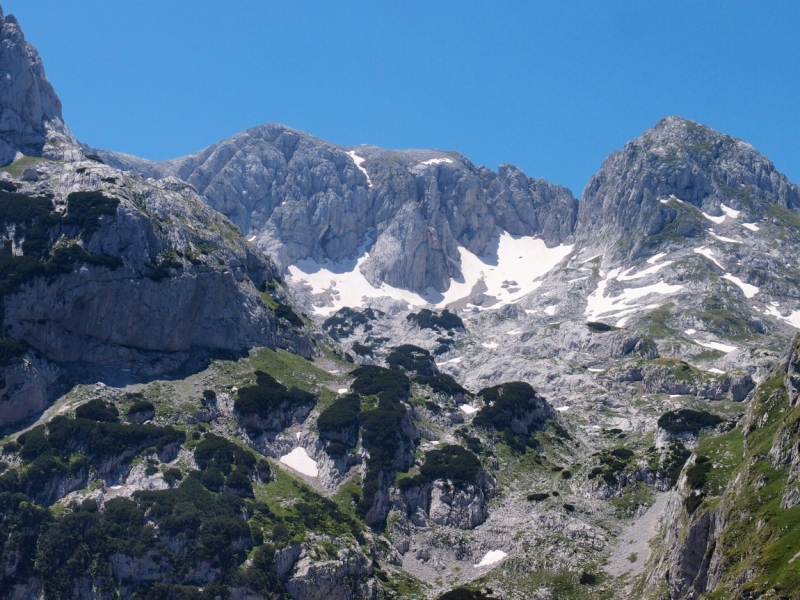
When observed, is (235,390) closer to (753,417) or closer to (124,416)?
(124,416)

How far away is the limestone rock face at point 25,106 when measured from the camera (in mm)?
169000

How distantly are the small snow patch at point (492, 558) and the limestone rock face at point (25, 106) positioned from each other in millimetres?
115953

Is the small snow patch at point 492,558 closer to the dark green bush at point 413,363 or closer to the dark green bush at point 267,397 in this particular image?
the dark green bush at point 267,397

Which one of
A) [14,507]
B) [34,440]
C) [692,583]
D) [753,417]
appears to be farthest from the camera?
[34,440]

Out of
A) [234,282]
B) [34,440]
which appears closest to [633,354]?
[234,282]

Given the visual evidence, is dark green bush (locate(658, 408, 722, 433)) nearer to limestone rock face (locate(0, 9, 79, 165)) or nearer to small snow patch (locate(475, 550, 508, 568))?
small snow patch (locate(475, 550, 508, 568))

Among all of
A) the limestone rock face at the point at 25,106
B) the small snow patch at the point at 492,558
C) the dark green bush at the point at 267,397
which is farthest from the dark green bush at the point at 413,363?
the limestone rock face at the point at 25,106

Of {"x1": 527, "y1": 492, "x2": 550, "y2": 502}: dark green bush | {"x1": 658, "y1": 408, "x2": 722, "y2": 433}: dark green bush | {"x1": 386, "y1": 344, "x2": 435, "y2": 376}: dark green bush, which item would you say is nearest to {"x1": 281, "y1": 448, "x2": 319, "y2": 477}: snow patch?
{"x1": 527, "y1": 492, "x2": 550, "y2": 502}: dark green bush

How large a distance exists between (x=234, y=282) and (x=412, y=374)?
4923cm

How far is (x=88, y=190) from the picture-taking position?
14638 centimetres

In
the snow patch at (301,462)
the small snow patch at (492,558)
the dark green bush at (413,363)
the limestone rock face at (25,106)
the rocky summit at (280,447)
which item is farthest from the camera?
the dark green bush at (413,363)

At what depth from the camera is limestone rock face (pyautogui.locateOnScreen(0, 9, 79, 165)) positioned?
169m

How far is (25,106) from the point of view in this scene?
177m

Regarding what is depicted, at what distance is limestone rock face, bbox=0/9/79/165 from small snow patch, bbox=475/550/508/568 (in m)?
116
